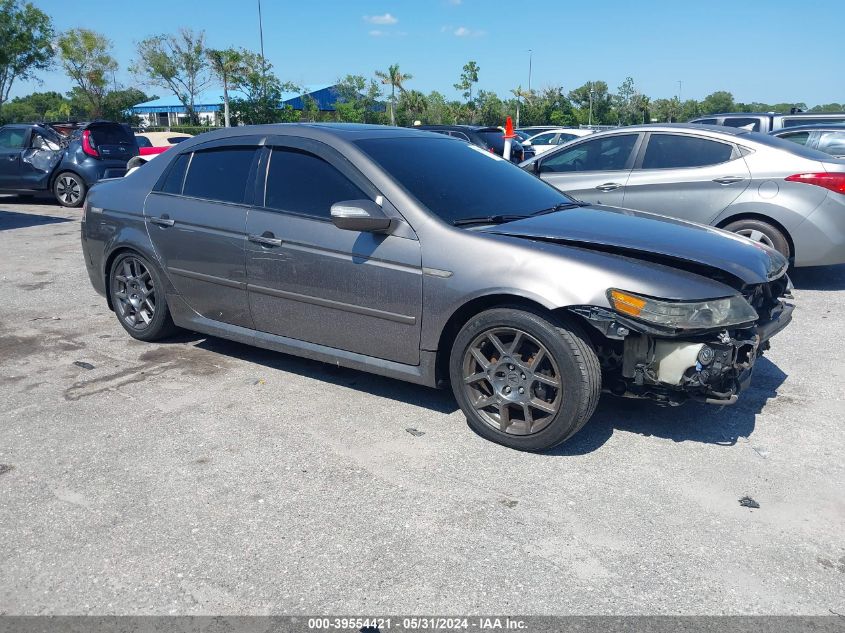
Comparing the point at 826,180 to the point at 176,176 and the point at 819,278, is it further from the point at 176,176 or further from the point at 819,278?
the point at 176,176

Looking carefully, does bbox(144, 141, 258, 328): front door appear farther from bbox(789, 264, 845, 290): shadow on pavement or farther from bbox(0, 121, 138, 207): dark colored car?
bbox(0, 121, 138, 207): dark colored car

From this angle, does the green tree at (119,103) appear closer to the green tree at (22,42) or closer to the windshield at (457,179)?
the green tree at (22,42)

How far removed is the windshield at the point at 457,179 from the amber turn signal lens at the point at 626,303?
1057mm

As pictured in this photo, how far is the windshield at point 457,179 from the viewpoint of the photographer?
438cm

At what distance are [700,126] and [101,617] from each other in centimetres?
716

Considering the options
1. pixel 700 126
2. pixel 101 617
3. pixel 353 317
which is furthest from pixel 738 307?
pixel 700 126

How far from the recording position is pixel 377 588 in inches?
111

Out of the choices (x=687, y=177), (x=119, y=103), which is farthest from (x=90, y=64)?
(x=687, y=177)

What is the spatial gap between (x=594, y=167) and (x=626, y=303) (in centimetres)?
489

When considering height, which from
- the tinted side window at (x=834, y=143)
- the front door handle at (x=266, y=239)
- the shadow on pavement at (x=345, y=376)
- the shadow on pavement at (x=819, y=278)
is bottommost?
the shadow on pavement at (x=345, y=376)

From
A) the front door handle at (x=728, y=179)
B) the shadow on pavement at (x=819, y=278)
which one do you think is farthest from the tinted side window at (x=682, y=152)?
the shadow on pavement at (x=819, y=278)

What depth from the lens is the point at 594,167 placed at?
817 cm

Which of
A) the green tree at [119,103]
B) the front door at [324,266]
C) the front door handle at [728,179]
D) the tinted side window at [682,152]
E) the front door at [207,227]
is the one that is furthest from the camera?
the green tree at [119,103]

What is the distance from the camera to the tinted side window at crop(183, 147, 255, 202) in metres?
5.00
